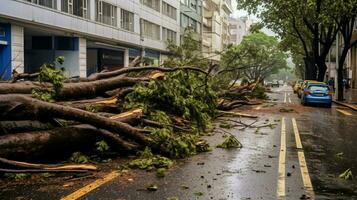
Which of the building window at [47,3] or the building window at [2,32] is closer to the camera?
the building window at [2,32]

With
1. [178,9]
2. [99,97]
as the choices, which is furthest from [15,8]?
[178,9]

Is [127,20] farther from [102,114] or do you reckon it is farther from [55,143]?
[55,143]

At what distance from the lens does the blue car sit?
2870 centimetres

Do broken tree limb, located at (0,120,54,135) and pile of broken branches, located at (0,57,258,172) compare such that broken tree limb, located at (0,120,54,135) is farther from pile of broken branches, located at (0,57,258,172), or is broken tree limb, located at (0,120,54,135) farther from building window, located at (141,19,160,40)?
building window, located at (141,19,160,40)

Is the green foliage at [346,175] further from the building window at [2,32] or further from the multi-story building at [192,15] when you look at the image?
the multi-story building at [192,15]

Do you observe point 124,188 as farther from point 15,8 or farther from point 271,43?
point 271,43

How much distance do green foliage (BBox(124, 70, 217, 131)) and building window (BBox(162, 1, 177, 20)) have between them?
134ft

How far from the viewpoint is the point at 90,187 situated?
6832 mm

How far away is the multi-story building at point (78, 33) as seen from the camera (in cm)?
2620

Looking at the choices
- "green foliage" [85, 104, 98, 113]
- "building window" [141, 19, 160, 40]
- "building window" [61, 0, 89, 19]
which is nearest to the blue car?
"building window" [61, 0, 89, 19]

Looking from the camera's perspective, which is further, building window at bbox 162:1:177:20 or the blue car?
Answer: building window at bbox 162:1:177:20

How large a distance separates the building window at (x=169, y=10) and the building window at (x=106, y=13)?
15.9 metres

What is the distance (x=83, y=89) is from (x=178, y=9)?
52396 mm

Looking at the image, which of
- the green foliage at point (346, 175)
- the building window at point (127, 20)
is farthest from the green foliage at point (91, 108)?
the building window at point (127, 20)
